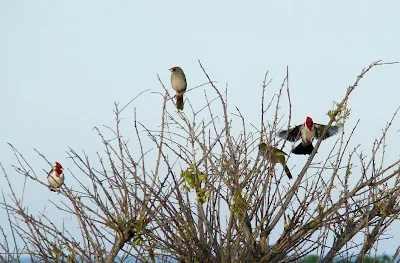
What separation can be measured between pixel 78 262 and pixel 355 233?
1.99 m

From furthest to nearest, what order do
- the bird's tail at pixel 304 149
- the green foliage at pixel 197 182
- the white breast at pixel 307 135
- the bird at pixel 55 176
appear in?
the white breast at pixel 307 135
the bird's tail at pixel 304 149
the bird at pixel 55 176
the green foliage at pixel 197 182

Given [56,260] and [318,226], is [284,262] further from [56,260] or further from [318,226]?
[56,260]

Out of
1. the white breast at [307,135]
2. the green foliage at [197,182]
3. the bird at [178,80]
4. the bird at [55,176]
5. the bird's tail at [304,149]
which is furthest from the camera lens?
the bird at [178,80]

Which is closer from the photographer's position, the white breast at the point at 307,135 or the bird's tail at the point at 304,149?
the bird's tail at the point at 304,149

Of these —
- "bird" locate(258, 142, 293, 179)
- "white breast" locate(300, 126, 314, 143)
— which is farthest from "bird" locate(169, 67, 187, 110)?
"bird" locate(258, 142, 293, 179)

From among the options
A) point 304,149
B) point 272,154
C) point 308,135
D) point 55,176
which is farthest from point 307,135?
point 55,176

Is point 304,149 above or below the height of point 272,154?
above

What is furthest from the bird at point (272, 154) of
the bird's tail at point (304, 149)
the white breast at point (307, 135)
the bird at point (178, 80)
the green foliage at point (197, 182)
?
the bird at point (178, 80)

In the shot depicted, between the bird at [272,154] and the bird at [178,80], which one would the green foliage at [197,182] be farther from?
the bird at [178,80]

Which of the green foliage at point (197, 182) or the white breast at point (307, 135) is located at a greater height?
the white breast at point (307, 135)

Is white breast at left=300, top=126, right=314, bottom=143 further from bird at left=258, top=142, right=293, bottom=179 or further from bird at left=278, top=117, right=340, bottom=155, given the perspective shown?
bird at left=258, top=142, right=293, bottom=179

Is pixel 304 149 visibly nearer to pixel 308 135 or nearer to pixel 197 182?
pixel 308 135

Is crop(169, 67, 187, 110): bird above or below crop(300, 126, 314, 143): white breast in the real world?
above

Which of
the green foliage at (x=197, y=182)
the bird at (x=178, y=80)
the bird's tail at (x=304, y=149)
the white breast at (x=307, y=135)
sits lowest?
the green foliage at (x=197, y=182)
